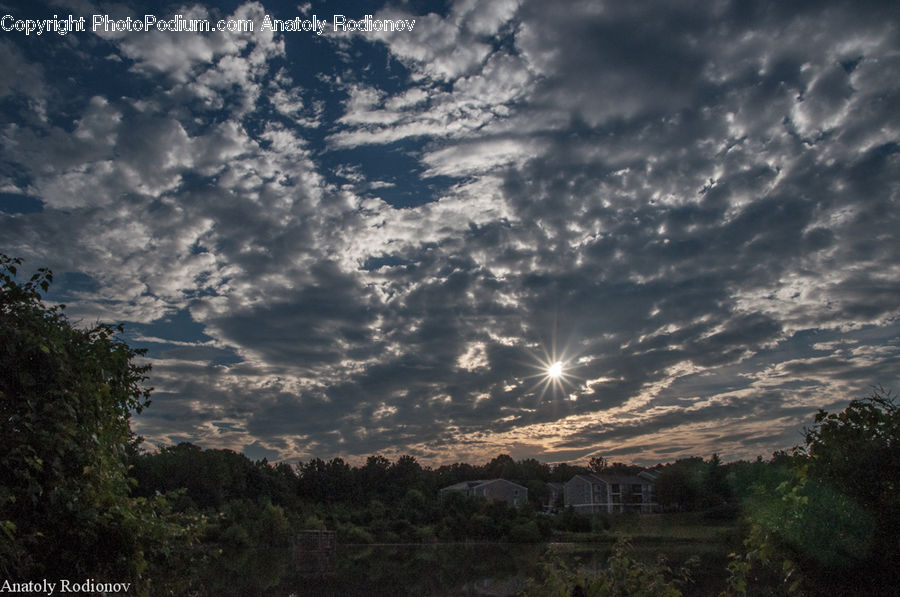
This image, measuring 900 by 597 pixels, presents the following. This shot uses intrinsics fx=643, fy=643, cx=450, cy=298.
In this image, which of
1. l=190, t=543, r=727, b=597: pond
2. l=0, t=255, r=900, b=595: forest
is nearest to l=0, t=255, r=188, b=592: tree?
l=0, t=255, r=900, b=595: forest

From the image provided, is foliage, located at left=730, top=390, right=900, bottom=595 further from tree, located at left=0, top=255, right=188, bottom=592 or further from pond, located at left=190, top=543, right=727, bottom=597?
pond, located at left=190, top=543, right=727, bottom=597

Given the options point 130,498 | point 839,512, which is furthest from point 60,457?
point 839,512

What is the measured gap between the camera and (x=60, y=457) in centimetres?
577

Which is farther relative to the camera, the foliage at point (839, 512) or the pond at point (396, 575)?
the pond at point (396, 575)

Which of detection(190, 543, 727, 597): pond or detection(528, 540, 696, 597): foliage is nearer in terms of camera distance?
detection(528, 540, 696, 597): foliage

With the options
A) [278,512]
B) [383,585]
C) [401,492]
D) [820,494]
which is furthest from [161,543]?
[401,492]

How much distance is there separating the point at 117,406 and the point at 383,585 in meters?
19.4

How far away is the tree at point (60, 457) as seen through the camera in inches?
210

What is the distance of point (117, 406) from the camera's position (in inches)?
271

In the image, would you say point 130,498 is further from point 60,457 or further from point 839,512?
point 839,512

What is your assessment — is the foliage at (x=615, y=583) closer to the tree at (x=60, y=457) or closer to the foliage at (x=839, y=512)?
the foliage at (x=839, y=512)

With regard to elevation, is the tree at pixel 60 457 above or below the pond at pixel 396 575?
above

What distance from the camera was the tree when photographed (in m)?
5.34

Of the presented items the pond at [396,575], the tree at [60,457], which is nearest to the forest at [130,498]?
the tree at [60,457]
